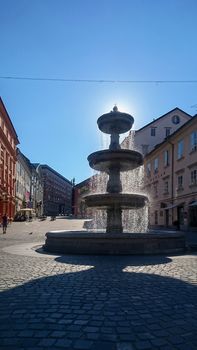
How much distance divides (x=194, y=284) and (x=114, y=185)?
8053mm

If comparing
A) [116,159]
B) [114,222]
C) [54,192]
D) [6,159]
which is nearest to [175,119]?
[6,159]

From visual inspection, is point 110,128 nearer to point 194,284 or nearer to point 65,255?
point 65,255

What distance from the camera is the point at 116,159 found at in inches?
540

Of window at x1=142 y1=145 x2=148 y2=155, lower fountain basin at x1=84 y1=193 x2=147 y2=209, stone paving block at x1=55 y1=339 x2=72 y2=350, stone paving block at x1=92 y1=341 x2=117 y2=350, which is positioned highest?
window at x1=142 y1=145 x2=148 y2=155

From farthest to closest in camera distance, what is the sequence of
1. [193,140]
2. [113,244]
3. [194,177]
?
[193,140]
[194,177]
[113,244]

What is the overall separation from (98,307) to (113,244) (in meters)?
6.18

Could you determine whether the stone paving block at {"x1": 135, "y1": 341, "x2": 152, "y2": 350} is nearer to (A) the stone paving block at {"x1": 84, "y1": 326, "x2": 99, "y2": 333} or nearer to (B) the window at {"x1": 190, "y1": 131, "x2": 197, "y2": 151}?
(A) the stone paving block at {"x1": 84, "y1": 326, "x2": 99, "y2": 333}

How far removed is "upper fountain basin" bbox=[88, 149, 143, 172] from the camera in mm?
13516

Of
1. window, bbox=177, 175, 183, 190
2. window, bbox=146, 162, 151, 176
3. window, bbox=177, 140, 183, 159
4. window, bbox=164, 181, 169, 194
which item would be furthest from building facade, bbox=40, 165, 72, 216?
window, bbox=177, 140, 183, 159

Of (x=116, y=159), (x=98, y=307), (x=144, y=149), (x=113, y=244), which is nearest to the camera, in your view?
(x=98, y=307)

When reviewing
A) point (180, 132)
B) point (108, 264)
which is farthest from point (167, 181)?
point (108, 264)

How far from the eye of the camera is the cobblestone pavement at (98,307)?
3877 mm

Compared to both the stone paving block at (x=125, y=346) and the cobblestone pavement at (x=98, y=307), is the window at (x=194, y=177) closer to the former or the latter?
the cobblestone pavement at (x=98, y=307)

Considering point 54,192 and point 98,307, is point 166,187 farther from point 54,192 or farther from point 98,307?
point 54,192
